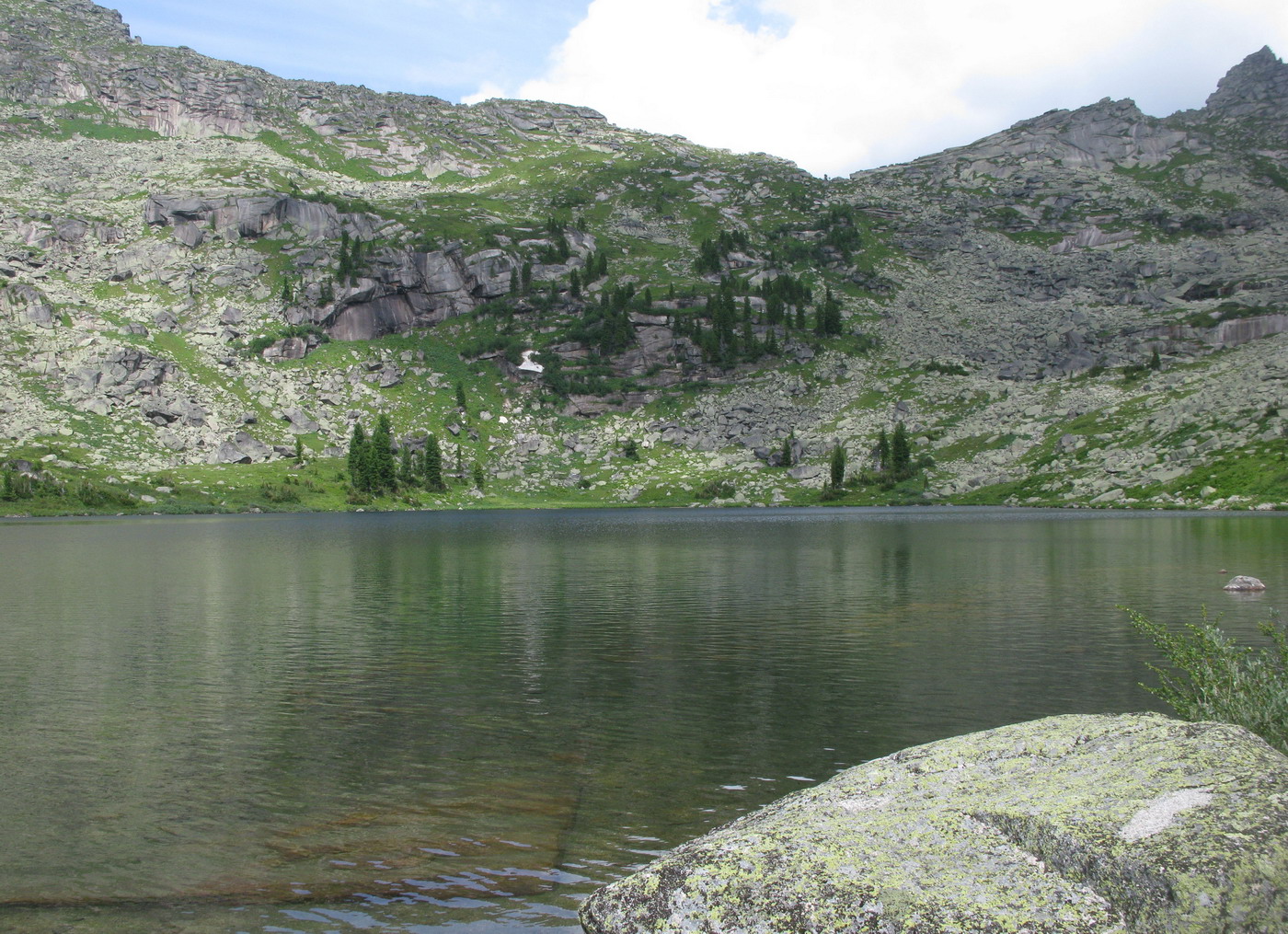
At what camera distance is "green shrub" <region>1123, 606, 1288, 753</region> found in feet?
46.1

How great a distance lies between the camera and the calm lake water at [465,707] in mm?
13977

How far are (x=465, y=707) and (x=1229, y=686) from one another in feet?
66.5

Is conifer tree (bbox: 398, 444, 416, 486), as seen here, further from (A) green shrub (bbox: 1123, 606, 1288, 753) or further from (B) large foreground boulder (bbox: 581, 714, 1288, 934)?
(B) large foreground boulder (bbox: 581, 714, 1288, 934)

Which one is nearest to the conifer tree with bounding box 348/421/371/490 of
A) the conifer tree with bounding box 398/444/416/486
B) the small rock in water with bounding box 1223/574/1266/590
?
the conifer tree with bounding box 398/444/416/486

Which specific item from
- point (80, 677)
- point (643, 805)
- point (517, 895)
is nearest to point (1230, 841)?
point (517, 895)

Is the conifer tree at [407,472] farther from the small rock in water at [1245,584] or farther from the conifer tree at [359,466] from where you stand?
the small rock in water at [1245,584]

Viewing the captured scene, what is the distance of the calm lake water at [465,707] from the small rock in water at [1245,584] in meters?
1.18

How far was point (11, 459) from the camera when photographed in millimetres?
166000

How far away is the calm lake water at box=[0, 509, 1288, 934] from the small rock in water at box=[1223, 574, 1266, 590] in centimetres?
118

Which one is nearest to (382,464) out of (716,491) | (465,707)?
(716,491)

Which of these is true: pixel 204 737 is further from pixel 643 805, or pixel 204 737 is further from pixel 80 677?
pixel 643 805

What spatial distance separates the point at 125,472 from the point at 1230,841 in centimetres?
20749

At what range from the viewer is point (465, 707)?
2528 cm

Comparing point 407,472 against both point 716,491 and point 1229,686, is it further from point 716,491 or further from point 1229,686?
point 1229,686
